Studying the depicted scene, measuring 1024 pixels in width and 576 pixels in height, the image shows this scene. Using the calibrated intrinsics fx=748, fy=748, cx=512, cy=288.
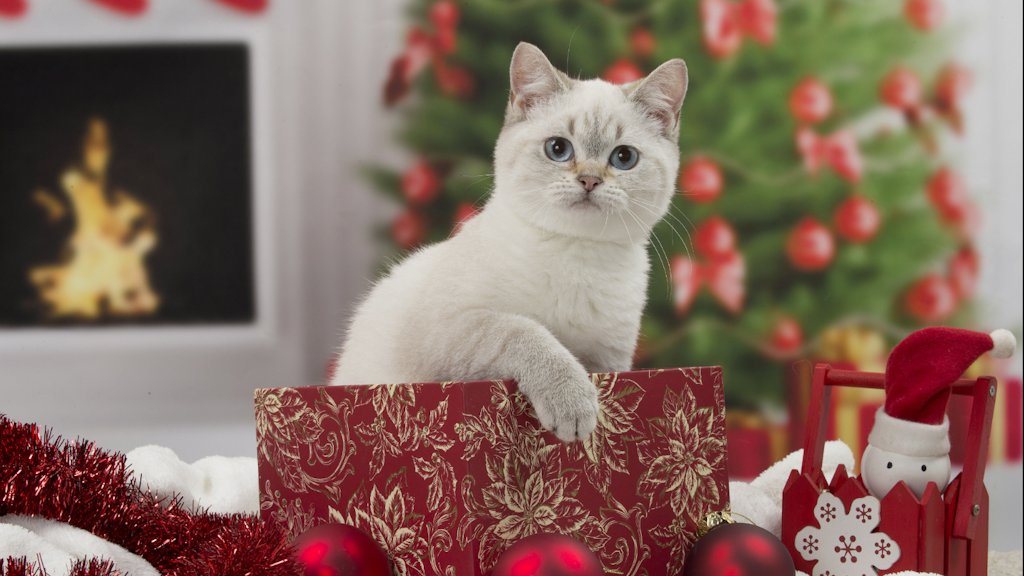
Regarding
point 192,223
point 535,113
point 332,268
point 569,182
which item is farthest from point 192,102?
point 569,182

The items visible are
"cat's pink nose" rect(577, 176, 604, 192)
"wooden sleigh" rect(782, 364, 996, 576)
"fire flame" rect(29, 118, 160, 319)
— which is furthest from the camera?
"fire flame" rect(29, 118, 160, 319)

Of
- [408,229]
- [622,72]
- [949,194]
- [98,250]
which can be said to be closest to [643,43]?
[622,72]

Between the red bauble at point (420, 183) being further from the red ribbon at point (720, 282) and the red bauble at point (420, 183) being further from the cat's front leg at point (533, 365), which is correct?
the cat's front leg at point (533, 365)

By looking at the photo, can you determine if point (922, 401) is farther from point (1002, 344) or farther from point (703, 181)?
point (703, 181)

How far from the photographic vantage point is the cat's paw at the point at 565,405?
83 cm

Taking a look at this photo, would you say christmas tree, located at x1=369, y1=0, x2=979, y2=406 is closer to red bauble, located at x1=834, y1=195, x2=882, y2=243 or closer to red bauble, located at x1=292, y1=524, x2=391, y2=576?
red bauble, located at x1=834, y1=195, x2=882, y2=243

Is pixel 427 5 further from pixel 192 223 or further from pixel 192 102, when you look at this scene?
pixel 192 223

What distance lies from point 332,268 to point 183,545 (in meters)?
1.13

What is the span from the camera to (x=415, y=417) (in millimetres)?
859

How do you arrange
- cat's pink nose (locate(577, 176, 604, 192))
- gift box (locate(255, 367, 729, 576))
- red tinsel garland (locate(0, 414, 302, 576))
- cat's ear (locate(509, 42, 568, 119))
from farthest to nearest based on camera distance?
cat's ear (locate(509, 42, 568, 119))
cat's pink nose (locate(577, 176, 604, 192))
gift box (locate(255, 367, 729, 576))
red tinsel garland (locate(0, 414, 302, 576))

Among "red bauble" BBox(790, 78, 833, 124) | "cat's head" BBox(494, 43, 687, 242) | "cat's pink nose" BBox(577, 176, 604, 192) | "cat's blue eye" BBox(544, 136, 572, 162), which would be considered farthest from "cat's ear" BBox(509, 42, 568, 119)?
"red bauble" BBox(790, 78, 833, 124)

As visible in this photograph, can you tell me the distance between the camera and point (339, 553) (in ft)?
2.69

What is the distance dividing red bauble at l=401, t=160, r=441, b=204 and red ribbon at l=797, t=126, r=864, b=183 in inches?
37.0

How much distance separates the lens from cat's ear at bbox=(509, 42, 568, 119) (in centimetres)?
116
